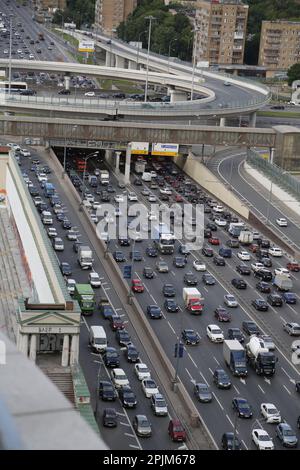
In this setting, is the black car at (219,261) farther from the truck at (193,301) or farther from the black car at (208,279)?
the truck at (193,301)

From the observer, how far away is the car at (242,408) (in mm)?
18172

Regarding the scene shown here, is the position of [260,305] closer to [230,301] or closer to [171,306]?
[230,301]

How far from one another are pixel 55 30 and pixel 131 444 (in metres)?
86.2

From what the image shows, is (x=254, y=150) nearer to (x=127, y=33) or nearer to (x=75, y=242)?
(x=75, y=242)

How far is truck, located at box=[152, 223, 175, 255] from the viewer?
99.0 feet

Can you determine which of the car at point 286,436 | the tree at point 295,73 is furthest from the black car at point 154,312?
the tree at point 295,73

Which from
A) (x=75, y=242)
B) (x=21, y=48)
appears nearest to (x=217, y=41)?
(x=21, y=48)

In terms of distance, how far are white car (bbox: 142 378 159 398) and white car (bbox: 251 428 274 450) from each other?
242 centimetres

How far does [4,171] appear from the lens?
118 feet

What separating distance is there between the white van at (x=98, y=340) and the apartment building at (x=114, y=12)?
251ft

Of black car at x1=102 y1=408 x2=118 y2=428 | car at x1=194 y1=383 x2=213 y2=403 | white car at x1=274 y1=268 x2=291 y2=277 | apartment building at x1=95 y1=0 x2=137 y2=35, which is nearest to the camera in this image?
black car at x1=102 y1=408 x2=118 y2=428

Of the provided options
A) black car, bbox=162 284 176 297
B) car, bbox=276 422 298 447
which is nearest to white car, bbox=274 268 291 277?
black car, bbox=162 284 176 297

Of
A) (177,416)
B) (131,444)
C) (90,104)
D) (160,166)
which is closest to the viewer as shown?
(131,444)

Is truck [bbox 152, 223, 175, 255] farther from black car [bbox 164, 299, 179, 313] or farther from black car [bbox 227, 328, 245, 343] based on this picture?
black car [bbox 227, 328, 245, 343]
